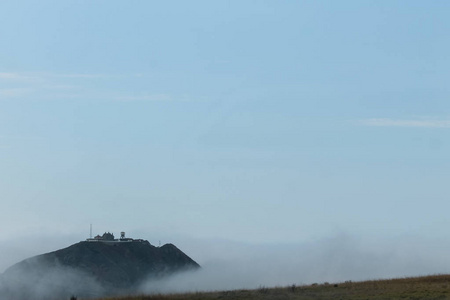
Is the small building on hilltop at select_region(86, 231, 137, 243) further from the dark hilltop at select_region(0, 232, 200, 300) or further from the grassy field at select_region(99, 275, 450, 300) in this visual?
the grassy field at select_region(99, 275, 450, 300)

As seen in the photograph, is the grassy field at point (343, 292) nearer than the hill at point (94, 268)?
Yes

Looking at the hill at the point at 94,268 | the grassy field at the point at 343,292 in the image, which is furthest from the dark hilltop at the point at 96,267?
the grassy field at the point at 343,292

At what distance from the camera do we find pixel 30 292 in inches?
5738

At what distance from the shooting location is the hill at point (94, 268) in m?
151

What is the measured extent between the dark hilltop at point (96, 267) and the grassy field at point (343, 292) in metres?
83.4

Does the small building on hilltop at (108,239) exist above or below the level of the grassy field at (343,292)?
above

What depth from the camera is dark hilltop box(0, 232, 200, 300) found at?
151 m

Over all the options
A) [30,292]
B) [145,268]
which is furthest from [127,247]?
[30,292]

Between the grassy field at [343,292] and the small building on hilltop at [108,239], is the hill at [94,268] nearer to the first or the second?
the small building on hilltop at [108,239]

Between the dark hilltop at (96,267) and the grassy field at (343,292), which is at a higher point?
the dark hilltop at (96,267)

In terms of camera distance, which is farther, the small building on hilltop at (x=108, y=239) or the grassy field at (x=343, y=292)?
the small building on hilltop at (x=108, y=239)

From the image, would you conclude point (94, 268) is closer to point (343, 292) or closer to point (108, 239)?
point (108, 239)

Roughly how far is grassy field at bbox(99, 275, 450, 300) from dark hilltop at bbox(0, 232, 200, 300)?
273 ft

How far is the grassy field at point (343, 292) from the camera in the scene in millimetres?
60469
